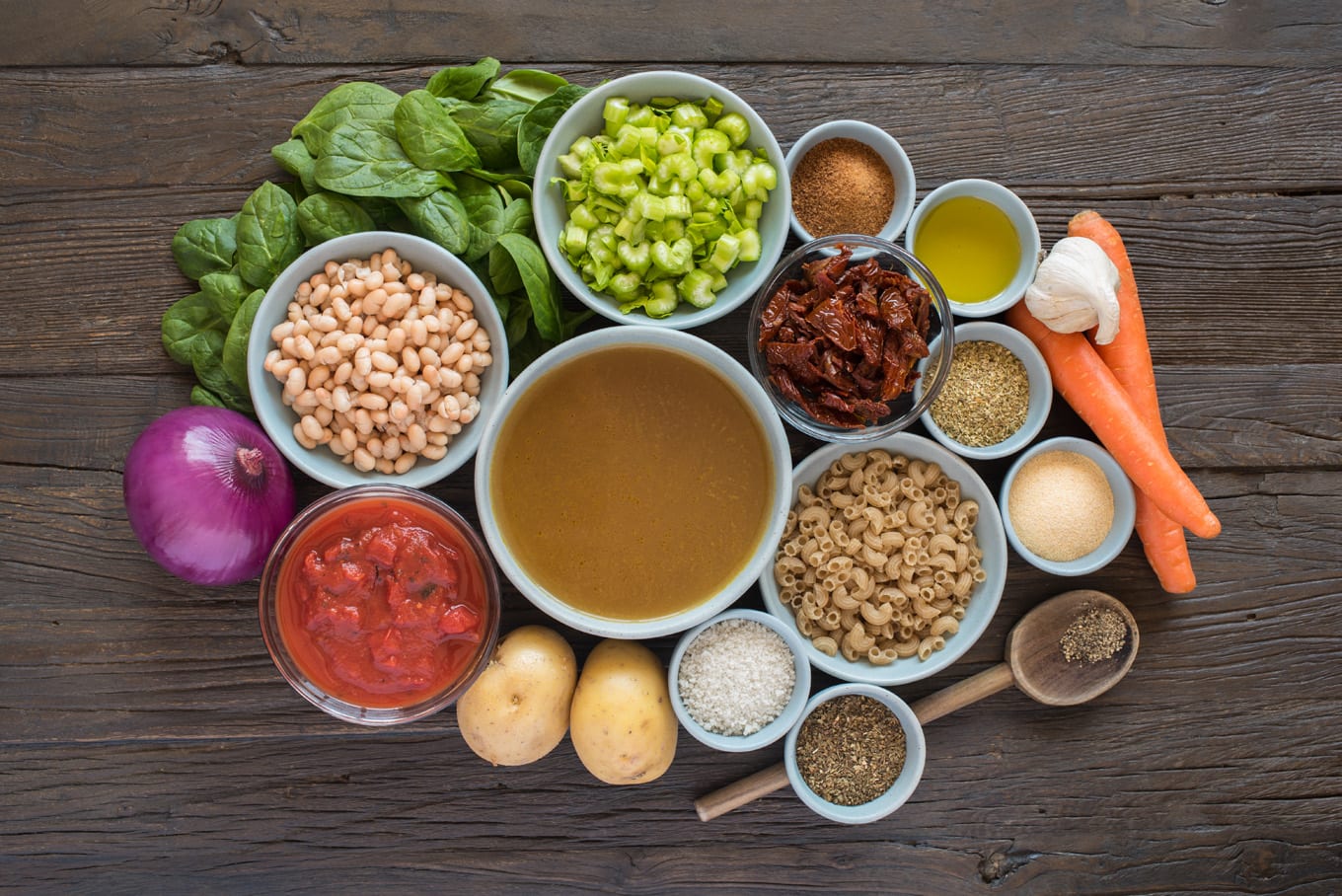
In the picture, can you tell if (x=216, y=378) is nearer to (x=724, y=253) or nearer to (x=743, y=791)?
(x=724, y=253)

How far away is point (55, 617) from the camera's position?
179 centimetres

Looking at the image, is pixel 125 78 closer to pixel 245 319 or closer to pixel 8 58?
pixel 8 58

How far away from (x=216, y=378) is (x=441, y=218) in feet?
1.84

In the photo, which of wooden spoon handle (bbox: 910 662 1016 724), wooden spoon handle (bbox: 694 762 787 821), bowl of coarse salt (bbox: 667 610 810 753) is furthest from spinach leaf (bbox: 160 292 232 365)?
wooden spoon handle (bbox: 910 662 1016 724)

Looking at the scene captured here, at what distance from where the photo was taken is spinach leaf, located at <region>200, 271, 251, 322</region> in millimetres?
1653

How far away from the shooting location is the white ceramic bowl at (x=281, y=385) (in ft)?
5.07

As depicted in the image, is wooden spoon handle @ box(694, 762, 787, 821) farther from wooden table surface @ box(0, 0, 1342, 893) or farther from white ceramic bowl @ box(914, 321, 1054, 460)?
white ceramic bowl @ box(914, 321, 1054, 460)

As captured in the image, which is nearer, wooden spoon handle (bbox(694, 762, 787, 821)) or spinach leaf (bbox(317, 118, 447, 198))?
spinach leaf (bbox(317, 118, 447, 198))

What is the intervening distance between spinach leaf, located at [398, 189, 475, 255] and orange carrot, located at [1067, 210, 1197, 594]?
1261 mm

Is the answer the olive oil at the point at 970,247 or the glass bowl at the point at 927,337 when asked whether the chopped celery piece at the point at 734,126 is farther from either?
the olive oil at the point at 970,247

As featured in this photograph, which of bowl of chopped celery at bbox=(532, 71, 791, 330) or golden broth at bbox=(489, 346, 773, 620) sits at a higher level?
bowl of chopped celery at bbox=(532, 71, 791, 330)

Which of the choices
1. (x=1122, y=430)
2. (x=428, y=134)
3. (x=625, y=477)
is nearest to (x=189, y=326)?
(x=428, y=134)

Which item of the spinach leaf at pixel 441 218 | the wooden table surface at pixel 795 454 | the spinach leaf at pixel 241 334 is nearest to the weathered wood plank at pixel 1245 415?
the wooden table surface at pixel 795 454

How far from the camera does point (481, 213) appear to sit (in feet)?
5.45
